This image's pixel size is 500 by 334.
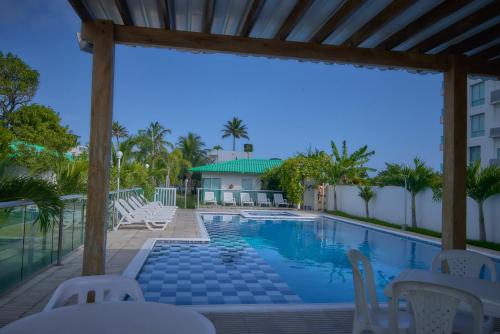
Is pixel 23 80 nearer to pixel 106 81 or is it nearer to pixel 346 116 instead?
pixel 106 81

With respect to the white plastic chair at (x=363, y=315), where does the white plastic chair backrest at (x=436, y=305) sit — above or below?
above

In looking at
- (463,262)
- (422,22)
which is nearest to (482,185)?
(463,262)

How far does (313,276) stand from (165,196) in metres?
12.2

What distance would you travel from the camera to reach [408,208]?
15.9m

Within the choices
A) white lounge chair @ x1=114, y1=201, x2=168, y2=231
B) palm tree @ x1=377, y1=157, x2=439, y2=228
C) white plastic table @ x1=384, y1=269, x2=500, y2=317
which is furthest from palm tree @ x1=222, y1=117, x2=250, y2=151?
white plastic table @ x1=384, y1=269, x2=500, y2=317

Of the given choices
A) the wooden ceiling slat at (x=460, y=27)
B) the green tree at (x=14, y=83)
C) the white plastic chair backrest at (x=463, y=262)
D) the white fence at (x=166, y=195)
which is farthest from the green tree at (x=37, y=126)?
the white plastic chair backrest at (x=463, y=262)

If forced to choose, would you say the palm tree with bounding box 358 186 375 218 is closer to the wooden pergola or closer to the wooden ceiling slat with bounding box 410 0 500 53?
the wooden pergola

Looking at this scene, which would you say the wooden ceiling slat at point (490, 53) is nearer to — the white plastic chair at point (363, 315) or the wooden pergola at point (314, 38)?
the wooden pergola at point (314, 38)

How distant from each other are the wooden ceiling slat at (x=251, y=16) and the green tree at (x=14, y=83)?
24688mm

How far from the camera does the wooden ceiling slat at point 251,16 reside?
11.8 feet

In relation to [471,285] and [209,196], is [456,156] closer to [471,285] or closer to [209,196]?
[471,285]

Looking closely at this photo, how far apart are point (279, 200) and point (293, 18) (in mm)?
20487

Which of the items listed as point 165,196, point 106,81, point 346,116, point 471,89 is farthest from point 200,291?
point 346,116

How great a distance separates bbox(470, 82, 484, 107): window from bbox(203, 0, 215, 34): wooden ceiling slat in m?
34.3
